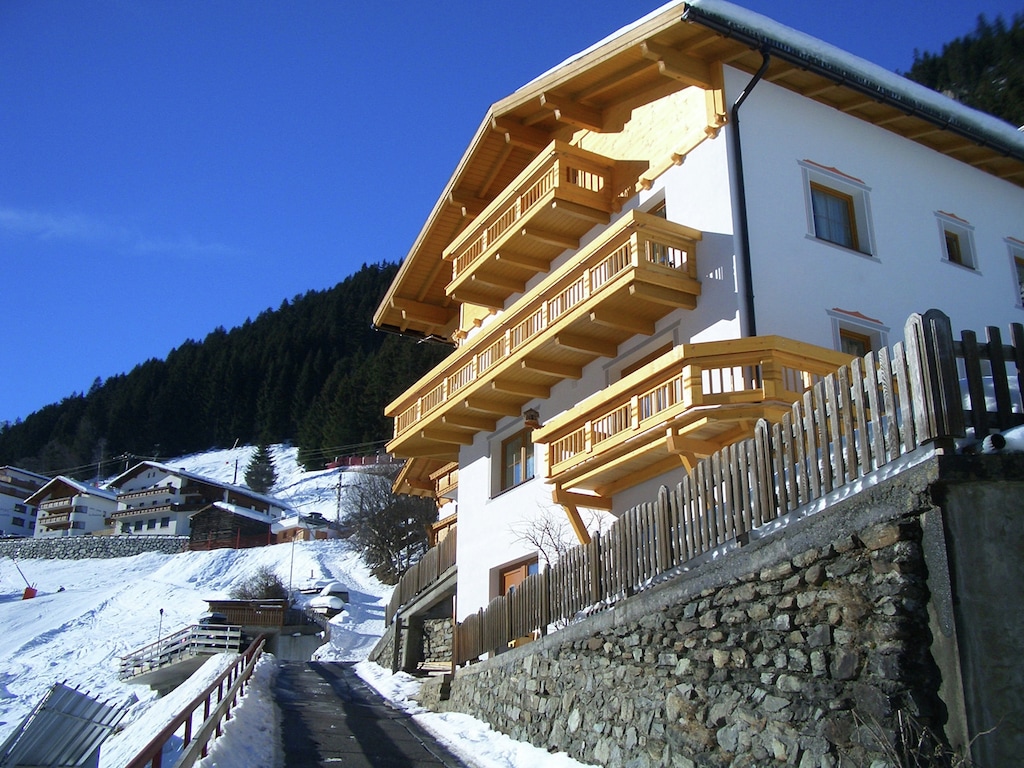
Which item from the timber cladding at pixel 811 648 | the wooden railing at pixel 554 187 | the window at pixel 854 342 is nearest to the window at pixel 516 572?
the wooden railing at pixel 554 187

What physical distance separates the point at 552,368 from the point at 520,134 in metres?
5.98

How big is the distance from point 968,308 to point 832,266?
3536 mm

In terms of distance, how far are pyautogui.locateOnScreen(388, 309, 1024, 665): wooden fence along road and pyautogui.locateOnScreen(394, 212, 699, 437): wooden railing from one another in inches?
217

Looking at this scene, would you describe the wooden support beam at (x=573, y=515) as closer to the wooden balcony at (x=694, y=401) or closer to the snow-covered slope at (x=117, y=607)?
the wooden balcony at (x=694, y=401)

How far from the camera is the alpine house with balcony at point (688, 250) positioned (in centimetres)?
1569

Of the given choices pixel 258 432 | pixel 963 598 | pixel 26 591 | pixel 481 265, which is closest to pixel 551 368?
pixel 481 265

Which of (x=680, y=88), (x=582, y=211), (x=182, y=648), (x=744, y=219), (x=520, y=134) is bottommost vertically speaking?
(x=182, y=648)

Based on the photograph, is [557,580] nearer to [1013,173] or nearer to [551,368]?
[551,368]

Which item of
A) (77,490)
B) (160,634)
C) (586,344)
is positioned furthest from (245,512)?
(586,344)

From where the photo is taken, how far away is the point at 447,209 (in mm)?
25234

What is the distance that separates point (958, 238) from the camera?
63.8 ft

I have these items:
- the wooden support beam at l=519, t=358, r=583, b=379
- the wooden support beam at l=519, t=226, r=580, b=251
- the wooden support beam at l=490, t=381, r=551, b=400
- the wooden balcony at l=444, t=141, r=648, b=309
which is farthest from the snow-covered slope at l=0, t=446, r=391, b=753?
the wooden support beam at l=519, t=226, r=580, b=251

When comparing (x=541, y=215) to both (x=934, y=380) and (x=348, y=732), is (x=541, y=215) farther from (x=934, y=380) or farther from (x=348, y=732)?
(x=934, y=380)

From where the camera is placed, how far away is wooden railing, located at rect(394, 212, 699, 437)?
16109 millimetres
